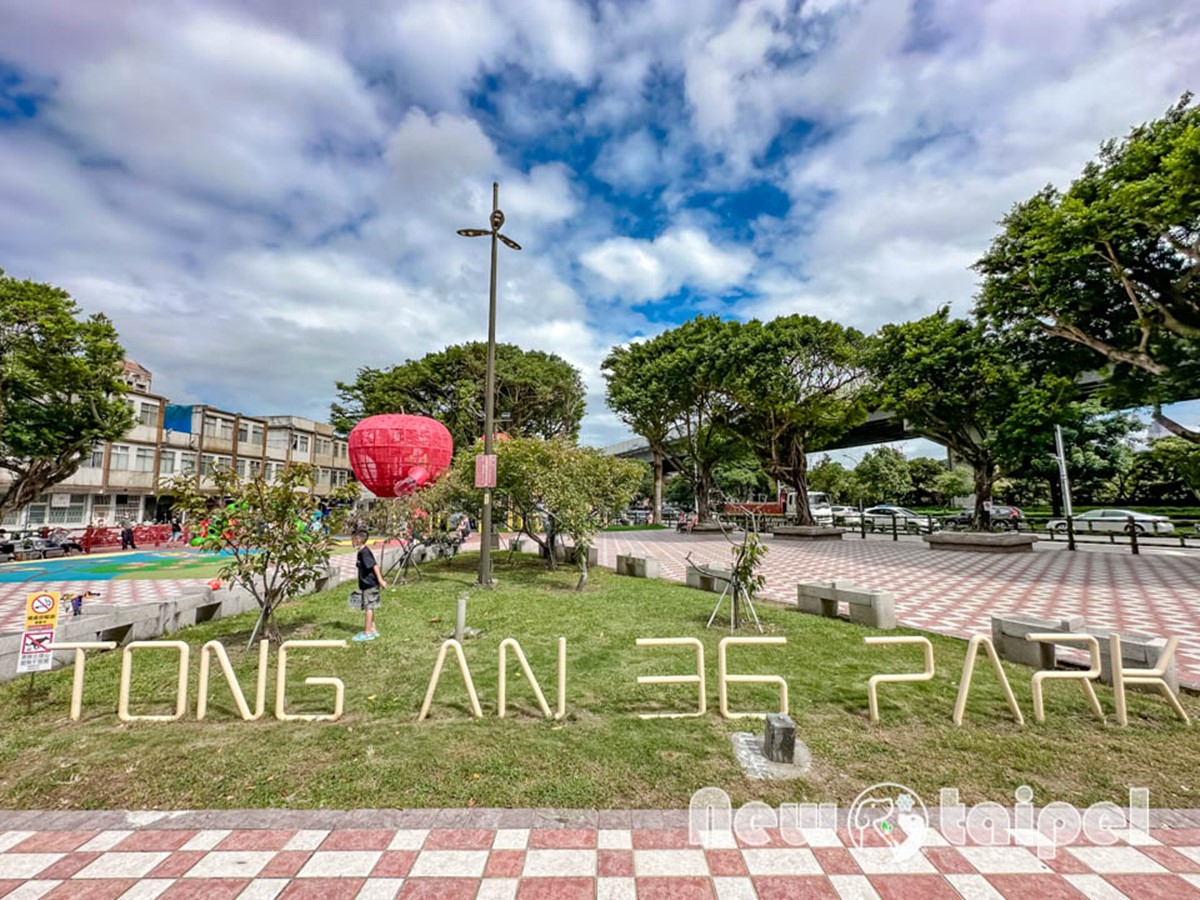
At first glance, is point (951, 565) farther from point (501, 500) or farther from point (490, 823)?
point (490, 823)

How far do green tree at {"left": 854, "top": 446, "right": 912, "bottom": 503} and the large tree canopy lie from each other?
3063 centimetres

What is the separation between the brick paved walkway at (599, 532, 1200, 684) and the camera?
8.66 m

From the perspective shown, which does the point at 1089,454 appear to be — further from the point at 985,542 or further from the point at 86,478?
the point at 86,478

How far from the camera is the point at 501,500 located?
15.6 meters

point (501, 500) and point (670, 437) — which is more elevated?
point (670, 437)

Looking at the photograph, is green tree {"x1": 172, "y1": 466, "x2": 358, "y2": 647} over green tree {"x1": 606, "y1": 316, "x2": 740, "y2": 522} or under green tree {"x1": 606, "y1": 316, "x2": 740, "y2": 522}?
under

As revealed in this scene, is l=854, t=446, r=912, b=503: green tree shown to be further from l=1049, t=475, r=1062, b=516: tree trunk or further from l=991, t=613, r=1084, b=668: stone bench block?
l=991, t=613, r=1084, b=668: stone bench block

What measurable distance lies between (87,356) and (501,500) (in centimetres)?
1611

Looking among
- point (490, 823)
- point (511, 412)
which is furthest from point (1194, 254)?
point (511, 412)

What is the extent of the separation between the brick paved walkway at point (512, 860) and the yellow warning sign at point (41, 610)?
2169 mm

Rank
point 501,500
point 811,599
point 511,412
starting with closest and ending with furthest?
point 811,599 < point 501,500 < point 511,412

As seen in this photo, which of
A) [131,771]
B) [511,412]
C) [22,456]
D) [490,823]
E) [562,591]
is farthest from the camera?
[511,412]

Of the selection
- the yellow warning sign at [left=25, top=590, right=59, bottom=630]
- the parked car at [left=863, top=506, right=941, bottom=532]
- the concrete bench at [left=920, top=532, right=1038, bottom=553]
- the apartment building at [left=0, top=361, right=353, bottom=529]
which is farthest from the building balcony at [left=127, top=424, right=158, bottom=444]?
the concrete bench at [left=920, top=532, right=1038, bottom=553]

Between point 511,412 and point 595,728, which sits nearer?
point 595,728
